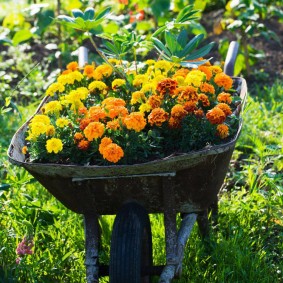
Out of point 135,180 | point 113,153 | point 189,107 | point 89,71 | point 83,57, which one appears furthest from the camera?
point 83,57

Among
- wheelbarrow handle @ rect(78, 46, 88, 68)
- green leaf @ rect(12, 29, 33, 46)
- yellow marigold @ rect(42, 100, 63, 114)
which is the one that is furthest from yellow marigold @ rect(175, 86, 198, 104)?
green leaf @ rect(12, 29, 33, 46)

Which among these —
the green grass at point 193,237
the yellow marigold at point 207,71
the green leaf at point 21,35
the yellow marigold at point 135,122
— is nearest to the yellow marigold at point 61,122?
the yellow marigold at point 135,122

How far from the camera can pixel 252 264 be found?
2666mm

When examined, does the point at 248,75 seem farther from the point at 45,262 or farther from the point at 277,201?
the point at 45,262

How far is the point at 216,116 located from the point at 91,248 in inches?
25.3

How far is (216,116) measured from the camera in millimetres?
2336

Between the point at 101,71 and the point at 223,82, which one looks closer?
the point at 223,82

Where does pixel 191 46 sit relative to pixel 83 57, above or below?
above

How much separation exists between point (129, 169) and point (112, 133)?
0.23 meters

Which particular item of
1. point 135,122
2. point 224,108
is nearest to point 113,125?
point 135,122

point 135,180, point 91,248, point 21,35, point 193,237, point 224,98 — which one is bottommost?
point 21,35

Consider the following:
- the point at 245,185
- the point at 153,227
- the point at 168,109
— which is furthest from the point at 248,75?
the point at 168,109

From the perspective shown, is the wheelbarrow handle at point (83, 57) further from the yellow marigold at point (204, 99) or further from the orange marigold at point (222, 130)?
the orange marigold at point (222, 130)

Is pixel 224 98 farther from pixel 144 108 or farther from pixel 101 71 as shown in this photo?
pixel 101 71
